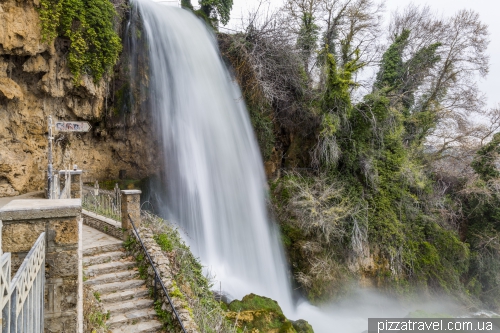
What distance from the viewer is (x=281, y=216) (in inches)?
488

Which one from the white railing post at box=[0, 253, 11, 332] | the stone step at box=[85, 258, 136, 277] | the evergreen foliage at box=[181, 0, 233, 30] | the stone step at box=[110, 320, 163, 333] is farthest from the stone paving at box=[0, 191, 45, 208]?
the evergreen foliage at box=[181, 0, 233, 30]

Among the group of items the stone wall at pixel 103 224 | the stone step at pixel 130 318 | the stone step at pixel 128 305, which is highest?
the stone wall at pixel 103 224

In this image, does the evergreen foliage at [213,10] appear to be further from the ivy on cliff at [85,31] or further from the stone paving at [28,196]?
the stone paving at [28,196]

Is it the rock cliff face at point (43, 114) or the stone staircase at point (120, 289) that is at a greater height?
the rock cliff face at point (43, 114)

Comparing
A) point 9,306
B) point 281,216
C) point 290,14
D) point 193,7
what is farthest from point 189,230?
point 290,14

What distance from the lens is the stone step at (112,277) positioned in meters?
5.99

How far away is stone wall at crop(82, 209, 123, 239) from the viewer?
7.64 meters

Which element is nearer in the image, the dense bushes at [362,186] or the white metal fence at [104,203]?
the white metal fence at [104,203]

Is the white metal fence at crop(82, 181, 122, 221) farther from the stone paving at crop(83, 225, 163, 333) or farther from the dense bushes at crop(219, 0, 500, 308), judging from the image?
the dense bushes at crop(219, 0, 500, 308)

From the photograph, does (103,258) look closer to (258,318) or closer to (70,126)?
(70,126)

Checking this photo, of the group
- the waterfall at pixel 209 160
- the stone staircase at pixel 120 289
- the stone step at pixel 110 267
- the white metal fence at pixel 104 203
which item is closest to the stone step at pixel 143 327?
the stone staircase at pixel 120 289

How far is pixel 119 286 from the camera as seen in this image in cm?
611

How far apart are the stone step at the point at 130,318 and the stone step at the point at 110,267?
1.10 metres

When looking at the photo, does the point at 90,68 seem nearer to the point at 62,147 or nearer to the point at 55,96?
the point at 55,96
